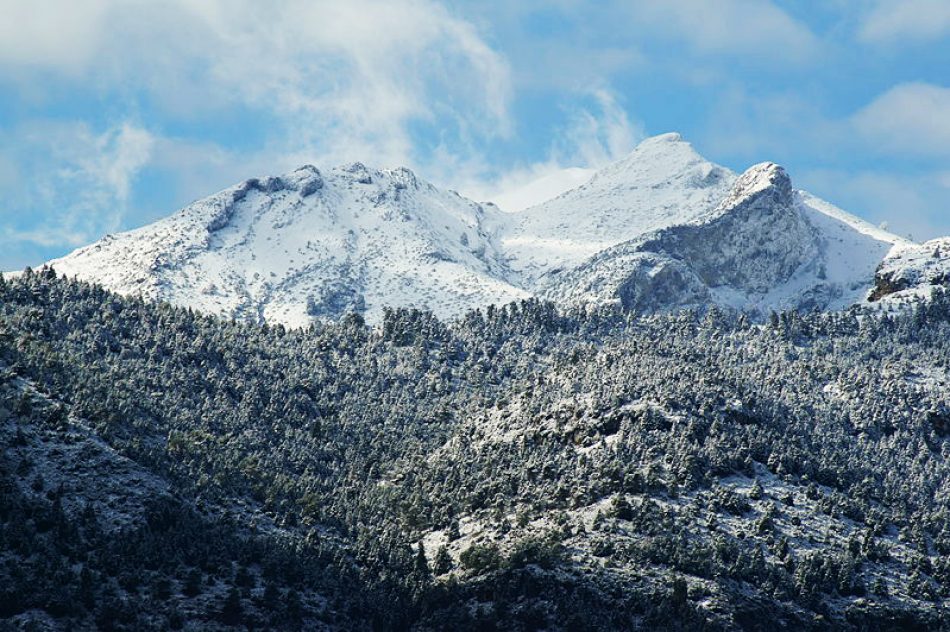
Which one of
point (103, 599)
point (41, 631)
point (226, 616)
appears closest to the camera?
point (41, 631)

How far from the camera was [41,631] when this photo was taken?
16800cm

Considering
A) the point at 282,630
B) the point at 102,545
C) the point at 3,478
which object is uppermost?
the point at 3,478

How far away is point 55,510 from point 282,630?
140 ft

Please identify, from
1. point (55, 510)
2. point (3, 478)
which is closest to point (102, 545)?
point (55, 510)

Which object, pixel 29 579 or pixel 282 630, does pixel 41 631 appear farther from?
pixel 282 630

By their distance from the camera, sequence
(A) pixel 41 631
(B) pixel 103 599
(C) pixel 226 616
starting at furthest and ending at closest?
1. (C) pixel 226 616
2. (B) pixel 103 599
3. (A) pixel 41 631

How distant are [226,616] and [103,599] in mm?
21190

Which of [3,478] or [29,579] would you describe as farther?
[3,478]

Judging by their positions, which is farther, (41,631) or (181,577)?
(181,577)

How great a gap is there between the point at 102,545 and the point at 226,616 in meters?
23.8

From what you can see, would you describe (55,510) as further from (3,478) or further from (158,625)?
(158,625)

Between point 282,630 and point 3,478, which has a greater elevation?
point 3,478

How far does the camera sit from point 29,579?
17638 cm

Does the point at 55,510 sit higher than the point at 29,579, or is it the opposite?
the point at 55,510
